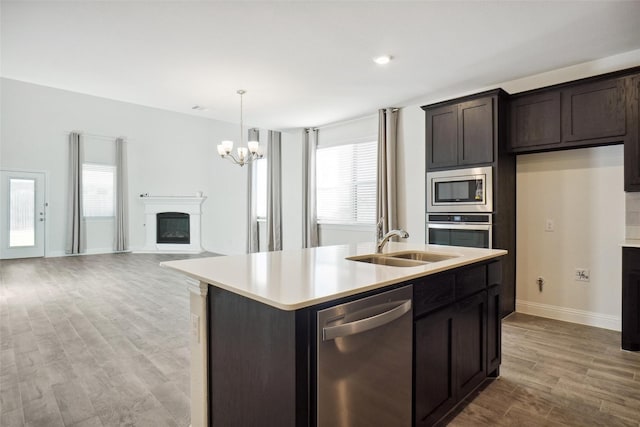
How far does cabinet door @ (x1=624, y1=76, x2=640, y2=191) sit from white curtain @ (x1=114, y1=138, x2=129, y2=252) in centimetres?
952

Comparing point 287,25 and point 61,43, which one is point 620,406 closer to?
point 287,25

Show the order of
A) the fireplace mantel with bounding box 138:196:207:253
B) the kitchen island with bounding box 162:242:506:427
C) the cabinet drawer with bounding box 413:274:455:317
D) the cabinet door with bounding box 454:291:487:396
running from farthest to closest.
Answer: the fireplace mantel with bounding box 138:196:207:253, the cabinet door with bounding box 454:291:487:396, the cabinet drawer with bounding box 413:274:455:317, the kitchen island with bounding box 162:242:506:427

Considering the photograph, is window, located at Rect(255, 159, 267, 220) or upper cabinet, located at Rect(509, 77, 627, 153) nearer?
upper cabinet, located at Rect(509, 77, 627, 153)

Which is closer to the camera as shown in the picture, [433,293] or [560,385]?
[433,293]

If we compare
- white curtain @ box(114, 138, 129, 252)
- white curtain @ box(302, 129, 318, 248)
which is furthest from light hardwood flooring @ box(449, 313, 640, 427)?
white curtain @ box(114, 138, 129, 252)

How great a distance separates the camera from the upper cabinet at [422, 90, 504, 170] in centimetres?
366

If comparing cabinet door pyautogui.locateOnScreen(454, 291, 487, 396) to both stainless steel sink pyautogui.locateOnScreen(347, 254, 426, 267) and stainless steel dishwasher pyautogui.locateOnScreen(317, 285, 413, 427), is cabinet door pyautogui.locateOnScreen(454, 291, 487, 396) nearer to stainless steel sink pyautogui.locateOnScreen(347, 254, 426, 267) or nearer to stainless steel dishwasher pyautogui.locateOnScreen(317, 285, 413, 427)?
stainless steel sink pyautogui.locateOnScreen(347, 254, 426, 267)

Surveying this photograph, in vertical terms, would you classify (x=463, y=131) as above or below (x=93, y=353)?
above

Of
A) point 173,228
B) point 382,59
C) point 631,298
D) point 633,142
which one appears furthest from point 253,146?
point 173,228

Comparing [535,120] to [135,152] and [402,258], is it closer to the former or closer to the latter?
[402,258]

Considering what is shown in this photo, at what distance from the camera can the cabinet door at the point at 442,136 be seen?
13.0 ft

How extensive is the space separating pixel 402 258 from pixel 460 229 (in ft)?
5.76

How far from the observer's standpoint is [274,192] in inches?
277

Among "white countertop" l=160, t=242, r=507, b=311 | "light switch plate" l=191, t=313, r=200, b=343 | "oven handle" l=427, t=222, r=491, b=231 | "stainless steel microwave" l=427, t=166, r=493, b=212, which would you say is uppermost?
"stainless steel microwave" l=427, t=166, r=493, b=212
